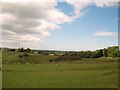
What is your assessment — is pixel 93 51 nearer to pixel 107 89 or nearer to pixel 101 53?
pixel 101 53

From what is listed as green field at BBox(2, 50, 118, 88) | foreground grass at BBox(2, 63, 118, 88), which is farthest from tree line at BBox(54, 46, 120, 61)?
foreground grass at BBox(2, 63, 118, 88)

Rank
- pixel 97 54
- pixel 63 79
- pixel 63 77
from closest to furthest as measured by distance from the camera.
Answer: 1. pixel 63 79
2. pixel 63 77
3. pixel 97 54

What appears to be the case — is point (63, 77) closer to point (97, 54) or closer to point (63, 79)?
point (63, 79)

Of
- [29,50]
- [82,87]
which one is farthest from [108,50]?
[82,87]

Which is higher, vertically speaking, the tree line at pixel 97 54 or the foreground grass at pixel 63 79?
the tree line at pixel 97 54

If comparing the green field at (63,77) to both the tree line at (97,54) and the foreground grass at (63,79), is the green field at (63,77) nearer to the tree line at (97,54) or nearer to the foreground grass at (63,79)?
the foreground grass at (63,79)

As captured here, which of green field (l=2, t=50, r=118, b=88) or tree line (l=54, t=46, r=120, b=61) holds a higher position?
tree line (l=54, t=46, r=120, b=61)

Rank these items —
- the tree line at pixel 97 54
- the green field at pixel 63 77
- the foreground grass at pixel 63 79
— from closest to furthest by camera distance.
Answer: the foreground grass at pixel 63 79
the green field at pixel 63 77
the tree line at pixel 97 54

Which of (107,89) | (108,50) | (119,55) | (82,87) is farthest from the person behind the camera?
(108,50)

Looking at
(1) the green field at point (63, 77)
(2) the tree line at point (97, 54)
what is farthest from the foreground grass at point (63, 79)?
(2) the tree line at point (97, 54)

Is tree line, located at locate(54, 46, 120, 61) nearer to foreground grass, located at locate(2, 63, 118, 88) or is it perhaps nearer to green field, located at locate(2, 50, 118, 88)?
green field, located at locate(2, 50, 118, 88)

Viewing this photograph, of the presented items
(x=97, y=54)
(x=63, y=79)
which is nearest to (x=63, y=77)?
(x=63, y=79)

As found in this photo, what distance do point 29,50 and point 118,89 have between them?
14306 centimetres

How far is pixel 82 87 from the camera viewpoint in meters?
39.1
